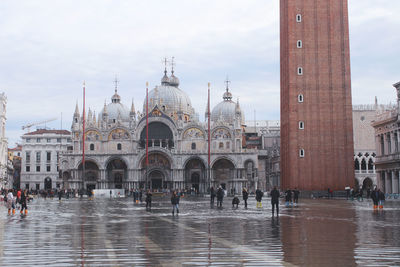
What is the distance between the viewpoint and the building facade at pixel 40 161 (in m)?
97.9

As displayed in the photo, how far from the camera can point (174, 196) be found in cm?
2348

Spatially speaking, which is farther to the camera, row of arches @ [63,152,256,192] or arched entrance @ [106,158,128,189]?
arched entrance @ [106,158,128,189]

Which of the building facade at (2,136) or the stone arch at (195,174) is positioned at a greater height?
the building facade at (2,136)

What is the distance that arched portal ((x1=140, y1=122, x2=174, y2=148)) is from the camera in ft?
260

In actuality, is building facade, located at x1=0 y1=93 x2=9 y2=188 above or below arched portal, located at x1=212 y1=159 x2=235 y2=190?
above

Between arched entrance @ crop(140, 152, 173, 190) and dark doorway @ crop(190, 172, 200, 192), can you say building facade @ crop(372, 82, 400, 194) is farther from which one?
arched entrance @ crop(140, 152, 173, 190)

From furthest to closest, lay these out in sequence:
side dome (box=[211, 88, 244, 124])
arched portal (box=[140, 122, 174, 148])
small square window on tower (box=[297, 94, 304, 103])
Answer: side dome (box=[211, 88, 244, 124])
arched portal (box=[140, 122, 174, 148])
small square window on tower (box=[297, 94, 304, 103])

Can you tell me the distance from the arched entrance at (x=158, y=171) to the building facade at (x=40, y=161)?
83.3 feet

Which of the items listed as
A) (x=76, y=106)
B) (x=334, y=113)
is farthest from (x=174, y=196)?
(x=76, y=106)

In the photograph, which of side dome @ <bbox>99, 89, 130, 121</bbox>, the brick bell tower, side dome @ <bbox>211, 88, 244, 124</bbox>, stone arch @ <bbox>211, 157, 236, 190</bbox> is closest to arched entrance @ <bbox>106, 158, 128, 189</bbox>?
stone arch @ <bbox>211, 157, 236, 190</bbox>

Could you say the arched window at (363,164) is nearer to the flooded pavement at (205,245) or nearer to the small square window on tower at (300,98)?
the small square window on tower at (300,98)

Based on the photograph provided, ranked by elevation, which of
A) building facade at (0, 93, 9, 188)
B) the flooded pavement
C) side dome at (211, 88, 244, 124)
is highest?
side dome at (211, 88, 244, 124)

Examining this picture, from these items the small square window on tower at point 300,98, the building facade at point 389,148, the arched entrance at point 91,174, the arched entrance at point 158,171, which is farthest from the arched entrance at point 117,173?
the building facade at point 389,148

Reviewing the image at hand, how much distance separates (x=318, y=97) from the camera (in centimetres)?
5066
